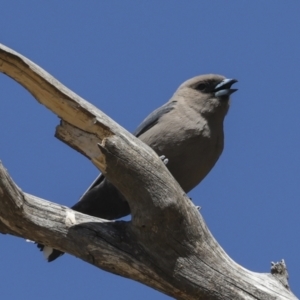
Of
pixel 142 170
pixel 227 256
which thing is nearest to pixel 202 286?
pixel 227 256

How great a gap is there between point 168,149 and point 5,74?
6.46 feet

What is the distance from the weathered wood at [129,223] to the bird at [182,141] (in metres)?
0.95

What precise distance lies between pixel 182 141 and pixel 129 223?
1.42m

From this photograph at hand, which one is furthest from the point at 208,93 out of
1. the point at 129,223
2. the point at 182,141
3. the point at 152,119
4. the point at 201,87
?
the point at 129,223

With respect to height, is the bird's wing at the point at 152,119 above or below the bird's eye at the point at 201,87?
below

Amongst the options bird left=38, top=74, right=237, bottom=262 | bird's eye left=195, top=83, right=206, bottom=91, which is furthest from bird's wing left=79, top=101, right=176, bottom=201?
bird's eye left=195, top=83, right=206, bottom=91

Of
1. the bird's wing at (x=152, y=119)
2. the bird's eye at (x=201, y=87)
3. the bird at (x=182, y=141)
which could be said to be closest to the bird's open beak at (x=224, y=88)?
the bird at (x=182, y=141)

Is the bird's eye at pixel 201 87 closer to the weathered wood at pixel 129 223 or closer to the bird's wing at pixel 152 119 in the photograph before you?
the bird's wing at pixel 152 119

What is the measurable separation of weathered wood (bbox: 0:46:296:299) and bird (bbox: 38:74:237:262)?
3.13ft

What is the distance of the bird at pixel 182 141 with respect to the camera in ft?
22.3

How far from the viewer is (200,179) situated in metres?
7.13

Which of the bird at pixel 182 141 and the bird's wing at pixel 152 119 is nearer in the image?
the bird at pixel 182 141

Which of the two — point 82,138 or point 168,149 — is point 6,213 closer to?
point 82,138

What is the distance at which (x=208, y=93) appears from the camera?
24.9 ft
